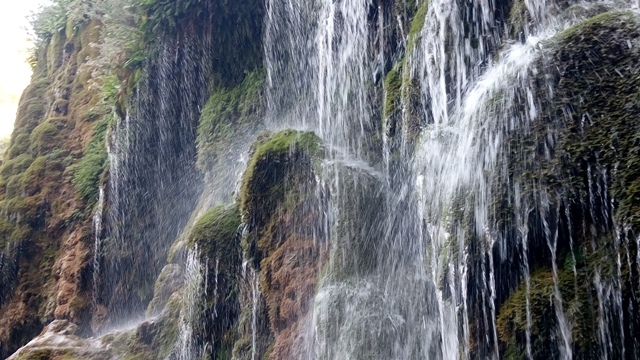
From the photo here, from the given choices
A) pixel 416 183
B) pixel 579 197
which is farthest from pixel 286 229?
pixel 579 197

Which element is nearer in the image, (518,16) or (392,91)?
(518,16)

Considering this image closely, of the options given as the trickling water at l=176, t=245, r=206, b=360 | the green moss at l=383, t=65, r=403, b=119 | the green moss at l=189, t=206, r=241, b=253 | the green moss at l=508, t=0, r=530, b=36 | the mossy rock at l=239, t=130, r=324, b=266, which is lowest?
the trickling water at l=176, t=245, r=206, b=360

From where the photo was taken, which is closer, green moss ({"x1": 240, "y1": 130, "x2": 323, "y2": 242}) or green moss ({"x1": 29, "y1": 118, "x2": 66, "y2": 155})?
green moss ({"x1": 240, "y1": 130, "x2": 323, "y2": 242})

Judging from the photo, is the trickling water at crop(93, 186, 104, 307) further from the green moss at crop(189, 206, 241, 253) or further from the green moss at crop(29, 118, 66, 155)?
the green moss at crop(189, 206, 241, 253)

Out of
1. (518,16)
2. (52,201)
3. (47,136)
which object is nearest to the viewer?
(518,16)

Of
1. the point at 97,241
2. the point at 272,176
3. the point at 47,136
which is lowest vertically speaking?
the point at 97,241

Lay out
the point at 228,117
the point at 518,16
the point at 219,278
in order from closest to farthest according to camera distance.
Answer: the point at 518,16 < the point at 219,278 < the point at 228,117

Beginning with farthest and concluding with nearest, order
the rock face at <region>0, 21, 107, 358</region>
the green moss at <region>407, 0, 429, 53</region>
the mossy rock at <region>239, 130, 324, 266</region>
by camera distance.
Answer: the rock face at <region>0, 21, 107, 358</region> < the mossy rock at <region>239, 130, 324, 266</region> < the green moss at <region>407, 0, 429, 53</region>

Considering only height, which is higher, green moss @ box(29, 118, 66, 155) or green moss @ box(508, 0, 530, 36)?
green moss @ box(29, 118, 66, 155)

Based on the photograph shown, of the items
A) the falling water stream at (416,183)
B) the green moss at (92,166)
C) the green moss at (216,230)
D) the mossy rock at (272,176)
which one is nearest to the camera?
the falling water stream at (416,183)

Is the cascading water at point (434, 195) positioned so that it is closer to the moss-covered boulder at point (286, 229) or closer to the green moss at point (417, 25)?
the green moss at point (417, 25)

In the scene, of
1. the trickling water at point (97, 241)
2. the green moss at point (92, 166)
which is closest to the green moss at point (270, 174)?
the trickling water at point (97, 241)

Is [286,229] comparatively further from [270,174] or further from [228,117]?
[228,117]

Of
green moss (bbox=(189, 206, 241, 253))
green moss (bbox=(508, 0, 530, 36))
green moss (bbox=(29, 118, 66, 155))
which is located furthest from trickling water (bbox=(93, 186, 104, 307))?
green moss (bbox=(508, 0, 530, 36))
